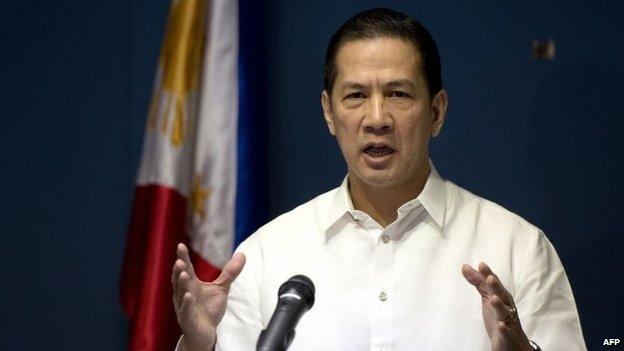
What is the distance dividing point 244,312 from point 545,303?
73 centimetres

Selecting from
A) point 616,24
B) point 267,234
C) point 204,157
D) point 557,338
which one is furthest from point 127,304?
point 616,24

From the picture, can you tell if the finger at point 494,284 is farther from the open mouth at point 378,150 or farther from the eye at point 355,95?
the eye at point 355,95

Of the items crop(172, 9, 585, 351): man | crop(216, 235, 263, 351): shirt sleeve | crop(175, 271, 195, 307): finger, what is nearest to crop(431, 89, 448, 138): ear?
crop(172, 9, 585, 351): man

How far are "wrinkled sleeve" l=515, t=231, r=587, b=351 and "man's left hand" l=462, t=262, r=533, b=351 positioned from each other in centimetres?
24

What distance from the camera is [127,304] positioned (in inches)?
123

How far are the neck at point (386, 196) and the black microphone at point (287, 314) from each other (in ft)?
2.63

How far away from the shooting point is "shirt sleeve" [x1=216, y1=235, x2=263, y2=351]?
2379 millimetres

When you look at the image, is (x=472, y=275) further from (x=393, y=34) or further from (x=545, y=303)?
(x=393, y=34)

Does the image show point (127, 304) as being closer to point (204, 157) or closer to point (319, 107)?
point (204, 157)

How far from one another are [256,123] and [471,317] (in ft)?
3.55

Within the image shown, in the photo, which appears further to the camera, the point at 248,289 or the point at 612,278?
the point at 612,278

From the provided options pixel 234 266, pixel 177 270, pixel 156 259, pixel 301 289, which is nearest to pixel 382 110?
pixel 234 266

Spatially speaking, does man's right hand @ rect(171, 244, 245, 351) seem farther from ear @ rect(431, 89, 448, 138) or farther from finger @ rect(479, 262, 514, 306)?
ear @ rect(431, 89, 448, 138)

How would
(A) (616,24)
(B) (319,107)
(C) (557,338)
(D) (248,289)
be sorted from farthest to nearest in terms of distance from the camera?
1. (B) (319,107)
2. (A) (616,24)
3. (D) (248,289)
4. (C) (557,338)
